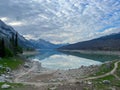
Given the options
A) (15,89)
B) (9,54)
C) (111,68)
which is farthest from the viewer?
(9,54)

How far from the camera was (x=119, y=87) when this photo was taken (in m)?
32.4

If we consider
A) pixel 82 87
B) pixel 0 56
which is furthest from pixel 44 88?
pixel 0 56

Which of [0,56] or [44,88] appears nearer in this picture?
[44,88]

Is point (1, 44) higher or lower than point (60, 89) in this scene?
higher

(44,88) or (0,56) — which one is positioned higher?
(0,56)

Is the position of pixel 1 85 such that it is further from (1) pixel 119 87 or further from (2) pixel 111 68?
(2) pixel 111 68

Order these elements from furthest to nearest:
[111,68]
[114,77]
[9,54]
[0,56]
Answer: [9,54] < [0,56] < [111,68] < [114,77]

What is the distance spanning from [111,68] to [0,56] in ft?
126

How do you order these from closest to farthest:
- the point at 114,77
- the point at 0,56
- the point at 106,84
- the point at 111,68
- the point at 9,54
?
the point at 106,84, the point at 114,77, the point at 111,68, the point at 0,56, the point at 9,54

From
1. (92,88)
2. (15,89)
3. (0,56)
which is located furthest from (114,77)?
(0,56)

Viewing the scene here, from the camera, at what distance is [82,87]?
1253 inches

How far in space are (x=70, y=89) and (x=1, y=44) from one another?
49.1 metres

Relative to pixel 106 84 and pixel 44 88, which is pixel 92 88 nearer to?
pixel 106 84

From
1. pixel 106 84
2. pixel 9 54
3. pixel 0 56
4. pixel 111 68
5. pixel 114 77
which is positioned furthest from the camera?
pixel 9 54
